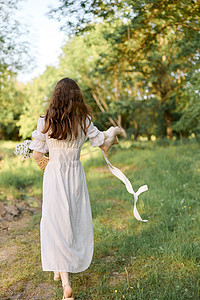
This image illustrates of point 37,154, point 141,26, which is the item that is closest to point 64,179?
point 37,154

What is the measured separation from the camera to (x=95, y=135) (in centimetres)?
325

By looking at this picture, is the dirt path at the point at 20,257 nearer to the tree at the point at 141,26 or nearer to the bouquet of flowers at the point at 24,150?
the bouquet of flowers at the point at 24,150

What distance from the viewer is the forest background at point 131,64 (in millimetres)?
6677

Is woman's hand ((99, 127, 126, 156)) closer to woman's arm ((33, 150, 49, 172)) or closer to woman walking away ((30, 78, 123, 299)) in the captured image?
woman walking away ((30, 78, 123, 299))

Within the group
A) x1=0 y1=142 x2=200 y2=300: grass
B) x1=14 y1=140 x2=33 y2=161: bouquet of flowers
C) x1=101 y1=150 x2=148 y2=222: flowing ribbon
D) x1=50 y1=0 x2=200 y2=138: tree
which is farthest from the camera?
x1=50 y1=0 x2=200 y2=138: tree

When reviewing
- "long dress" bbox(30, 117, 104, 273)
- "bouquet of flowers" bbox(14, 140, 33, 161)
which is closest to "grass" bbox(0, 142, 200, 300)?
"long dress" bbox(30, 117, 104, 273)

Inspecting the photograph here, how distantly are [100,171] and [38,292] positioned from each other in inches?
305

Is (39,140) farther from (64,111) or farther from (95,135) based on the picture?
(95,135)

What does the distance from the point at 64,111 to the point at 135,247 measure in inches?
87.5

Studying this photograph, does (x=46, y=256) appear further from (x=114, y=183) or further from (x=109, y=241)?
(x=114, y=183)

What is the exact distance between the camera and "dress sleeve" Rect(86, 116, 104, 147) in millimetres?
3238

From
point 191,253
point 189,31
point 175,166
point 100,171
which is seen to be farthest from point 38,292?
point 100,171

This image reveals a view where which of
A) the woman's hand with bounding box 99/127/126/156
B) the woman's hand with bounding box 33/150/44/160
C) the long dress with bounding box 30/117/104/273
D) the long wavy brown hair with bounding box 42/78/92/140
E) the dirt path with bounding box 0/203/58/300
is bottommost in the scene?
the dirt path with bounding box 0/203/58/300

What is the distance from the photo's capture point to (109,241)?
447cm
